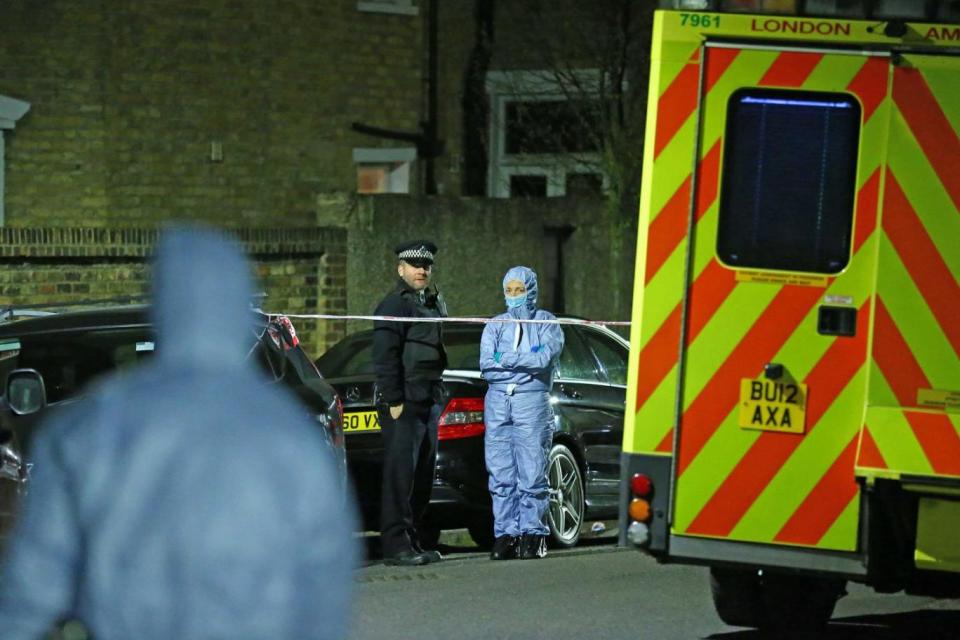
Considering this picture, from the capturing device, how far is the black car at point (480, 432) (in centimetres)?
1223

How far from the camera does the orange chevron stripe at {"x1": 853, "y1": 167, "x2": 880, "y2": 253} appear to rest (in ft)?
24.5

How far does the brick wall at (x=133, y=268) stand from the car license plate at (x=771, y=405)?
8.43 metres

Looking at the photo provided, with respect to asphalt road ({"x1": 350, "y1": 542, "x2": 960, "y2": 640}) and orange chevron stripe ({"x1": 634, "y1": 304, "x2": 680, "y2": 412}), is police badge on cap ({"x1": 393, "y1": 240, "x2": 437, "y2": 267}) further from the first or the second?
orange chevron stripe ({"x1": 634, "y1": 304, "x2": 680, "y2": 412})

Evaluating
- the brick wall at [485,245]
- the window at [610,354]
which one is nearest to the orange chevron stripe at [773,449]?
the window at [610,354]

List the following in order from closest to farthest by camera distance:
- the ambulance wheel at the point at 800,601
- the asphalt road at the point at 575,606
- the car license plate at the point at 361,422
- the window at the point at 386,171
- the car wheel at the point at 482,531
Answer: the ambulance wheel at the point at 800,601 → the asphalt road at the point at 575,606 → the car license plate at the point at 361,422 → the car wheel at the point at 482,531 → the window at the point at 386,171

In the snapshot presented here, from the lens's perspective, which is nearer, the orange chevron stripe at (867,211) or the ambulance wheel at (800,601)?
the orange chevron stripe at (867,211)

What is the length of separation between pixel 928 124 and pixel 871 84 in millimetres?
267

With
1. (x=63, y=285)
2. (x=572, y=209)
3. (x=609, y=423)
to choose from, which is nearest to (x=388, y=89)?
(x=572, y=209)

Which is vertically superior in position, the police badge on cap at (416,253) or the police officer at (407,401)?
the police badge on cap at (416,253)

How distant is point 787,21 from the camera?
751cm

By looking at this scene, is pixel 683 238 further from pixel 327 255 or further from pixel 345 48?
pixel 345 48

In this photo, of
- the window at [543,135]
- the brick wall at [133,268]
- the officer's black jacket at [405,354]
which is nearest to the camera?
the officer's black jacket at [405,354]

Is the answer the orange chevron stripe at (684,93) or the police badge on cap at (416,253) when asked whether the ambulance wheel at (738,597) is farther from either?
the police badge on cap at (416,253)

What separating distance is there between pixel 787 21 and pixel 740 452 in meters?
1.69
